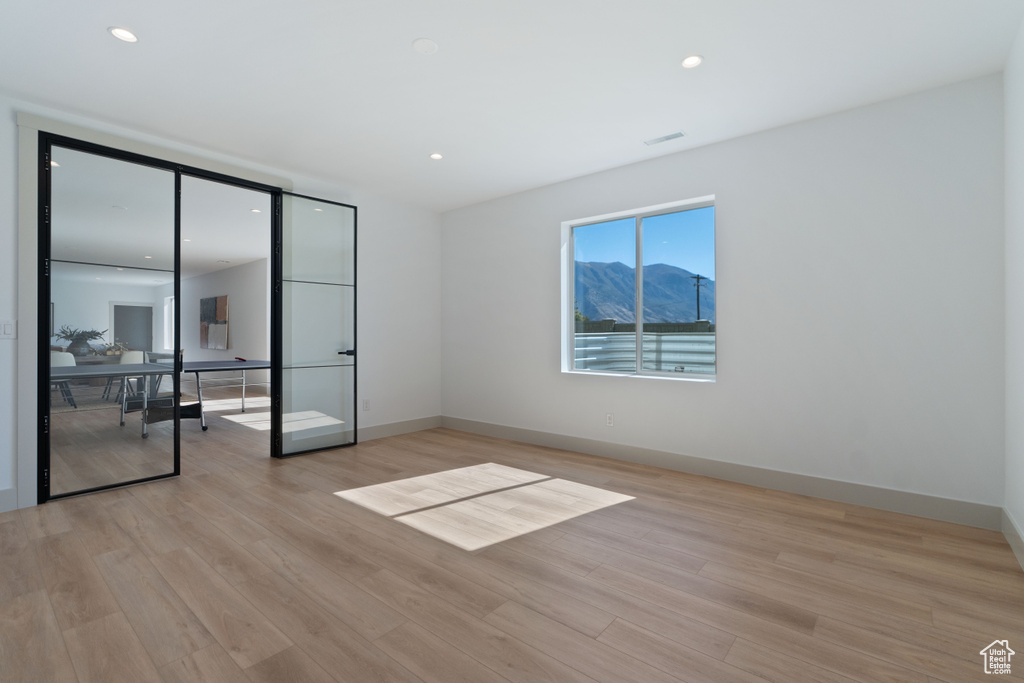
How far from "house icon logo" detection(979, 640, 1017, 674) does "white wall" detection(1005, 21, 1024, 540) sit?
988 mm

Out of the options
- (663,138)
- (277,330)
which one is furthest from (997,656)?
(277,330)

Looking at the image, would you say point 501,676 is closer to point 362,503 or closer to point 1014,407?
point 362,503

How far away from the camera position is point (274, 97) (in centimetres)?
301

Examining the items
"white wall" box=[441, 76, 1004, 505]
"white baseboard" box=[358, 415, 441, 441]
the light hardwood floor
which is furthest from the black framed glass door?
"white wall" box=[441, 76, 1004, 505]

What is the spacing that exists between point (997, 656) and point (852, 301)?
212 cm

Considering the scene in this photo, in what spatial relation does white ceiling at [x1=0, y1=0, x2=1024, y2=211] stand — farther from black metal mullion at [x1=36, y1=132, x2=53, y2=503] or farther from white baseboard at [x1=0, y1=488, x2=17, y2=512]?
white baseboard at [x1=0, y1=488, x2=17, y2=512]

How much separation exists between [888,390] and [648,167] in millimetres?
2499

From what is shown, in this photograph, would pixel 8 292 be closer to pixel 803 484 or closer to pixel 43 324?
pixel 43 324

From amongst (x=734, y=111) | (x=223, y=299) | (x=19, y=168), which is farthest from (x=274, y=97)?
(x=223, y=299)

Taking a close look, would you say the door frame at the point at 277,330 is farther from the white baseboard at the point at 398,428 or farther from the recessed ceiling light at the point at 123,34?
the recessed ceiling light at the point at 123,34

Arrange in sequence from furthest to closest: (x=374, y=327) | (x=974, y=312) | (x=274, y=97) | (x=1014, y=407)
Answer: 1. (x=374, y=327)
2. (x=274, y=97)
3. (x=974, y=312)
4. (x=1014, y=407)

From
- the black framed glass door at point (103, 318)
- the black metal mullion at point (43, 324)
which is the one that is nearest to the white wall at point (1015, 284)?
the black framed glass door at point (103, 318)

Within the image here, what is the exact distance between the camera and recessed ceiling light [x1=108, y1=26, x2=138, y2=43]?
2.35 m

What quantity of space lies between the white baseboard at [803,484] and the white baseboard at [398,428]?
1.45m
